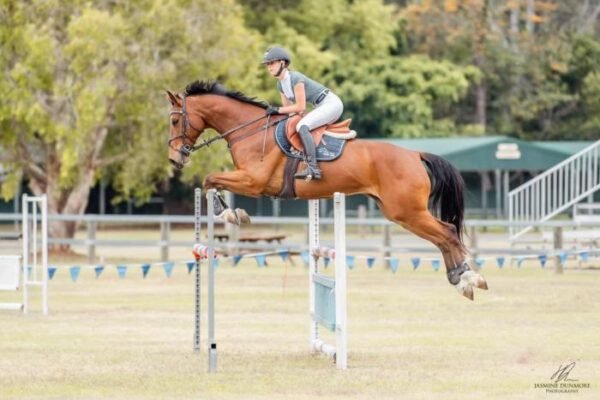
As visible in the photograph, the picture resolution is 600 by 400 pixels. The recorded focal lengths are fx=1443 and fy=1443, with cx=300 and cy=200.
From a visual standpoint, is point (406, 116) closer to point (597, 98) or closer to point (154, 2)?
point (597, 98)

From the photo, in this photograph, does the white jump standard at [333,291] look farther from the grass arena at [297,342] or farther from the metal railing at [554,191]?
the metal railing at [554,191]

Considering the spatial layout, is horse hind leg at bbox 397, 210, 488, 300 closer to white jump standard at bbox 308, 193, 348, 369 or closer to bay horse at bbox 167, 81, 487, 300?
bay horse at bbox 167, 81, 487, 300

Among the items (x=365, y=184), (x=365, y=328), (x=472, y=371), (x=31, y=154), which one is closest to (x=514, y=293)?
(x=365, y=328)

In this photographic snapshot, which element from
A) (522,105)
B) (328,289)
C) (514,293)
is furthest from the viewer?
(522,105)

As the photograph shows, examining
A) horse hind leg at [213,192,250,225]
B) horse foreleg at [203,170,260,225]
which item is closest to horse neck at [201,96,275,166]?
horse foreleg at [203,170,260,225]

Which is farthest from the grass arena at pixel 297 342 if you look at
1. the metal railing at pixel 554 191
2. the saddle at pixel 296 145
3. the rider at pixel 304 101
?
the metal railing at pixel 554 191

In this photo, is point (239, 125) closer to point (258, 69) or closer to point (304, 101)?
point (304, 101)

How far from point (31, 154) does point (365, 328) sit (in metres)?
21.0

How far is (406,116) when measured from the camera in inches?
2232

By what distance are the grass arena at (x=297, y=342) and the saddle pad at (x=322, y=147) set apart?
6.70ft

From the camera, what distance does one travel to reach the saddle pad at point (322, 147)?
48.4 ft

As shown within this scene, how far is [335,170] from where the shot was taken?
14.8m

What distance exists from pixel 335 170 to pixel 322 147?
271 millimetres

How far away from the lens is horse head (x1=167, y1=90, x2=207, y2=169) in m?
15.1
